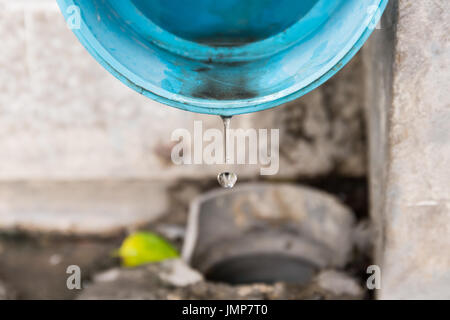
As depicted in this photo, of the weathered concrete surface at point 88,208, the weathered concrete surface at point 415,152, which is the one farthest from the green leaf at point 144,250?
the weathered concrete surface at point 415,152

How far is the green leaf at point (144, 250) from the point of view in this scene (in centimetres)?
191

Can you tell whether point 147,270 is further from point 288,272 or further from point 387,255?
point 387,255

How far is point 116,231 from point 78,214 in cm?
21

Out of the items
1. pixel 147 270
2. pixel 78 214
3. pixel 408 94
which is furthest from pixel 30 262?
pixel 408 94

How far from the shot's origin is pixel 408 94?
3.83 feet

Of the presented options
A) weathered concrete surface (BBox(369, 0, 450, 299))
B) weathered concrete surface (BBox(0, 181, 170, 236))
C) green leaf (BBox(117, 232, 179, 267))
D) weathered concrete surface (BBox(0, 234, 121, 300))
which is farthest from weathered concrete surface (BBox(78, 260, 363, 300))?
weathered concrete surface (BBox(0, 181, 170, 236))

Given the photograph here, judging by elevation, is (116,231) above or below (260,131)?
below

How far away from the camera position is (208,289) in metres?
1.52

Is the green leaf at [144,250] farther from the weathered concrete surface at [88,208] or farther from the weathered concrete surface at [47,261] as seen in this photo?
the weathered concrete surface at [88,208]

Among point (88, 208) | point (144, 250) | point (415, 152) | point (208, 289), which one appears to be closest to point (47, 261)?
point (88, 208)

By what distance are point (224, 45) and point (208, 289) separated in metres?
0.83

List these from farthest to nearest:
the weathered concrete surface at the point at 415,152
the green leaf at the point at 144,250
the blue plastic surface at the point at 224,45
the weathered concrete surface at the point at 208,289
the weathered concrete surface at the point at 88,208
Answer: the weathered concrete surface at the point at 88,208 < the green leaf at the point at 144,250 < the weathered concrete surface at the point at 208,289 < the weathered concrete surface at the point at 415,152 < the blue plastic surface at the point at 224,45

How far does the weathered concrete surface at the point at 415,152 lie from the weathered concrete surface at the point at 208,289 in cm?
18

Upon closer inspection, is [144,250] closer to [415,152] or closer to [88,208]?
Result: [88,208]
